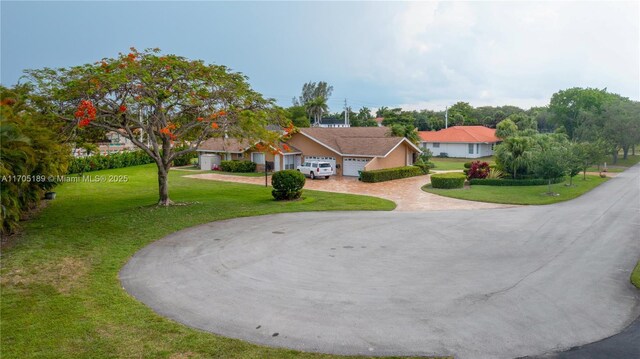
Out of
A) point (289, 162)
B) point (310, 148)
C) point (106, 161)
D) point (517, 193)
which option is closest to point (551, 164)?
point (517, 193)

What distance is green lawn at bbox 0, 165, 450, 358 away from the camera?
820cm

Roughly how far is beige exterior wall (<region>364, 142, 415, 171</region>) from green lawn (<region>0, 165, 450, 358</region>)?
1283cm

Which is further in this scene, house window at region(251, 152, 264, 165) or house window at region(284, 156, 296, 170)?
house window at region(251, 152, 264, 165)

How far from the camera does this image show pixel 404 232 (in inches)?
719

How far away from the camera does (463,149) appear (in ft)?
206

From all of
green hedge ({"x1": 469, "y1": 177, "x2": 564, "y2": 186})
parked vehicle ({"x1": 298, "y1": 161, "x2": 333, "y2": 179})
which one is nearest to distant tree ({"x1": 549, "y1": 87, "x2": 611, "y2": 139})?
green hedge ({"x1": 469, "y1": 177, "x2": 564, "y2": 186})

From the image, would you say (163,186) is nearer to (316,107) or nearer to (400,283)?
(400,283)

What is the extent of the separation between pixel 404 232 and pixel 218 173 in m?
28.9

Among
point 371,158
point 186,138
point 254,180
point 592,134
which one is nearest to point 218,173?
point 254,180

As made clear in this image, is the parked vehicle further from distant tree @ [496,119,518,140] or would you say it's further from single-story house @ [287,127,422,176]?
distant tree @ [496,119,518,140]

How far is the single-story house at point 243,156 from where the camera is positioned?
43281 millimetres

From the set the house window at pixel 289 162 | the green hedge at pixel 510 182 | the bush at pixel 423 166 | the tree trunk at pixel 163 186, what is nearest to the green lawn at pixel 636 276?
the tree trunk at pixel 163 186

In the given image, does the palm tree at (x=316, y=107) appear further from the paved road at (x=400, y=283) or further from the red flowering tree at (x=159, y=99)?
the paved road at (x=400, y=283)

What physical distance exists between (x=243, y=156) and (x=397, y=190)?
19963 millimetres
